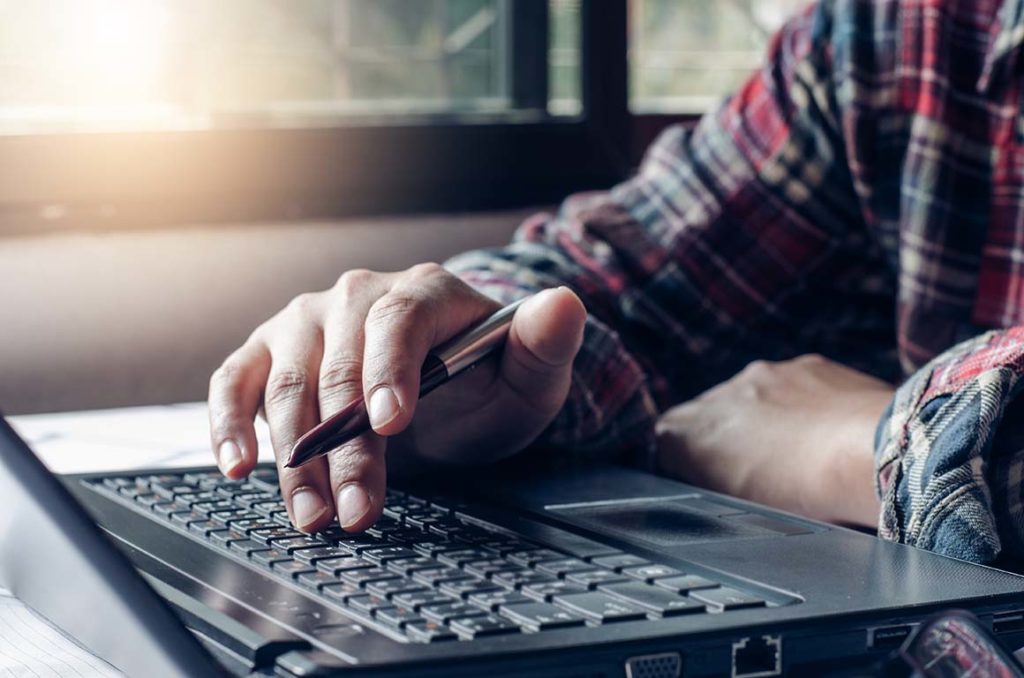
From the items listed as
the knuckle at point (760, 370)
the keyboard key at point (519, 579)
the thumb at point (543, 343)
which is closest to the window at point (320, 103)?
the knuckle at point (760, 370)

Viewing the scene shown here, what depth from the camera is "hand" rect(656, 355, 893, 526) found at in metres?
0.71

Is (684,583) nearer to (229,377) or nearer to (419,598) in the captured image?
(419,598)

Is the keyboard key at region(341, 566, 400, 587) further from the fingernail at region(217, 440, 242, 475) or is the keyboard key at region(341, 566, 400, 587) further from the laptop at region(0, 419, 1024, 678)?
the fingernail at region(217, 440, 242, 475)

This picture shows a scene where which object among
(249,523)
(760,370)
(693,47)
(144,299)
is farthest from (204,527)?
(693,47)

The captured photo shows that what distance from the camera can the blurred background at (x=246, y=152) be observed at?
1.20m

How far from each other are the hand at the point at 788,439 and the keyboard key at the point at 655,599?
276 millimetres

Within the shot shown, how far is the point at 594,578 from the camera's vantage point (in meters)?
0.45

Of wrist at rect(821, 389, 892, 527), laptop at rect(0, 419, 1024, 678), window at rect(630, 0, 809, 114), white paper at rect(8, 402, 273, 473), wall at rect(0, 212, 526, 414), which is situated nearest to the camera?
laptop at rect(0, 419, 1024, 678)

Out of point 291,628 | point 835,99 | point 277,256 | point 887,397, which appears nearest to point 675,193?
point 835,99

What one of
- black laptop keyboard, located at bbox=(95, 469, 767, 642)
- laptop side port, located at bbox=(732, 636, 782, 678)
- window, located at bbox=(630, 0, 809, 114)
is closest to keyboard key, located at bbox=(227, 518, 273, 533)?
black laptop keyboard, located at bbox=(95, 469, 767, 642)

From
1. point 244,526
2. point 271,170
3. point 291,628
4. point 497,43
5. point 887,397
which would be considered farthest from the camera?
point 497,43

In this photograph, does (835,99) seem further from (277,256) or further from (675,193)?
(277,256)

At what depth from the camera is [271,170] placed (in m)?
1.31

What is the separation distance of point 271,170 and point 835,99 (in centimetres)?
56
